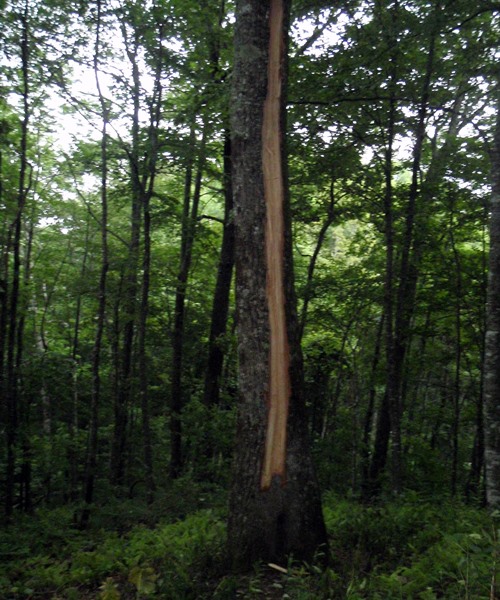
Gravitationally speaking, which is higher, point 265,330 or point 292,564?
point 265,330

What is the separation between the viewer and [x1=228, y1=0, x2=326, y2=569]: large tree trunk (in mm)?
4465

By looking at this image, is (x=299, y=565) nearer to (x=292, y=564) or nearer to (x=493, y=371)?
(x=292, y=564)

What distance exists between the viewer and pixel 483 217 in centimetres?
1001

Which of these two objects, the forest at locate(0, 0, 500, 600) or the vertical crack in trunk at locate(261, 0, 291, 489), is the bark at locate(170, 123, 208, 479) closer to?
the forest at locate(0, 0, 500, 600)

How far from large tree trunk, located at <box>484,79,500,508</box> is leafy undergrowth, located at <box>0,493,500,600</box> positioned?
47cm

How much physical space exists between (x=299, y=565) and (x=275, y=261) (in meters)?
2.68

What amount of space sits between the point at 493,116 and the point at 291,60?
4.93m

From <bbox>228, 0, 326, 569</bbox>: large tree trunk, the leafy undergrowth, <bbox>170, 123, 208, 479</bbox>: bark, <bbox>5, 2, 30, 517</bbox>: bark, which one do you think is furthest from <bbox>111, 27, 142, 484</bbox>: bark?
the leafy undergrowth

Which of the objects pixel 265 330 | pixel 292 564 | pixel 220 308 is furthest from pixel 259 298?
pixel 220 308

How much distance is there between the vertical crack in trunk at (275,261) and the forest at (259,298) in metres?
0.02

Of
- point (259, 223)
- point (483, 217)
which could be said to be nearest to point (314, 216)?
point (483, 217)

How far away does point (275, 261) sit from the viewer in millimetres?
4715

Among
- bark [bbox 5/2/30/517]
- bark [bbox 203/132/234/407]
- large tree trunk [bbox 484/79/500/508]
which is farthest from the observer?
bark [bbox 203/132/234/407]

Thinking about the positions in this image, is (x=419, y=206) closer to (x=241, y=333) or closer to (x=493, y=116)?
(x=493, y=116)
